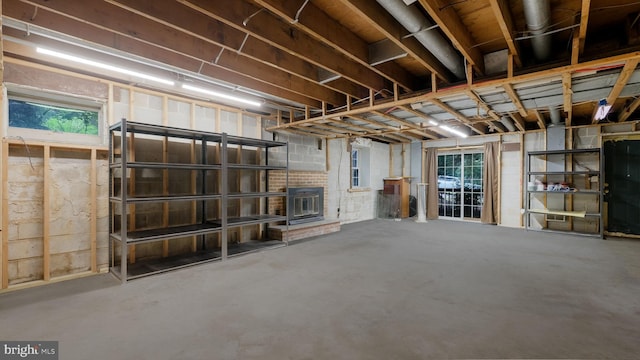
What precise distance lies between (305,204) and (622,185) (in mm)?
6609

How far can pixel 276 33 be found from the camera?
263cm

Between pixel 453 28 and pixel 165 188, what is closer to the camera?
pixel 453 28

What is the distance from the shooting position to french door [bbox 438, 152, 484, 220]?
7852 mm

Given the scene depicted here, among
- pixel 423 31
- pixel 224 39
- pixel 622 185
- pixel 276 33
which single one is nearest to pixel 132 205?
pixel 224 39

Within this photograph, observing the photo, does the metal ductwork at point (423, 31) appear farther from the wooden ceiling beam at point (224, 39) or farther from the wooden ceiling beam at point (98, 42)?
the wooden ceiling beam at point (98, 42)

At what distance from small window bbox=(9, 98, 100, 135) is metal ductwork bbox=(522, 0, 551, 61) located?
191 inches

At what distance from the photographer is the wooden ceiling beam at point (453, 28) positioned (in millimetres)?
2088

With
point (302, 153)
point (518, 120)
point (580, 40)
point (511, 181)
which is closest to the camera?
point (580, 40)

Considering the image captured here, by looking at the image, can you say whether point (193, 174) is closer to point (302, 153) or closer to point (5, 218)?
point (5, 218)

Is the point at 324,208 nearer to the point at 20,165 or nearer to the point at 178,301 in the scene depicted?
the point at 178,301

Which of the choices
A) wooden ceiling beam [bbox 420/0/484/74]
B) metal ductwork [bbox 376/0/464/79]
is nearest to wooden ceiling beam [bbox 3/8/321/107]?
metal ductwork [bbox 376/0/464/79]

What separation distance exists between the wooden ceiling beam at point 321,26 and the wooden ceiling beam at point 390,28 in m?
0.30

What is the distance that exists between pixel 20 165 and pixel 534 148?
9282 mm

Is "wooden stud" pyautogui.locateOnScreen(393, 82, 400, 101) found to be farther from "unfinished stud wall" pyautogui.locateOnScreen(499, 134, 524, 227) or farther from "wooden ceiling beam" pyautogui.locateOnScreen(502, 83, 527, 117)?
"unfinished stud wall" pyautogui.locateOnScreen(499, 134, 524, 227)
